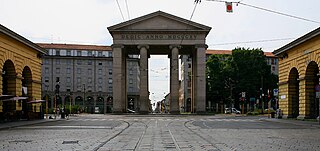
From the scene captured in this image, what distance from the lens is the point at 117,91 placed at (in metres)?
80.9

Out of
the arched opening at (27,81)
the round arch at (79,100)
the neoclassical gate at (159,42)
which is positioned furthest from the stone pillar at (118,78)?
the round arch at (79,100)

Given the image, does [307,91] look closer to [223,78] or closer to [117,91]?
[117,91]

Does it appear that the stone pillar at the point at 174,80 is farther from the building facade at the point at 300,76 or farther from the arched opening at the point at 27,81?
the arched opening at the point at 27,81

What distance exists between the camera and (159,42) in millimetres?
80438

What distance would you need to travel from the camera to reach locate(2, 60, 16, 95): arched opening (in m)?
42.8

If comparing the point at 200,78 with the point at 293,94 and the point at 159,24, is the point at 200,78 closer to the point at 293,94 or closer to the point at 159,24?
the point at 159,24

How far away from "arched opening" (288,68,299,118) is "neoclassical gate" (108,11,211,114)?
3178cm

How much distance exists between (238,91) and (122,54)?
92.3 feet

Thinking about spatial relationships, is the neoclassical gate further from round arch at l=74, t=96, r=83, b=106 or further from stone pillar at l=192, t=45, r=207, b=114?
round arch at l=74, t=96, r=83, b=106

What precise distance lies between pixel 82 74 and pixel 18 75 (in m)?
92.7

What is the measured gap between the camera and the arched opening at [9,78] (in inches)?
1686

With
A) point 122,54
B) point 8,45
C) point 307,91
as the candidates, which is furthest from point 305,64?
point 122,54

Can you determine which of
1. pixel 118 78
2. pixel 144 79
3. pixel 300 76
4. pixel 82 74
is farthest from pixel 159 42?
pixel 82 74

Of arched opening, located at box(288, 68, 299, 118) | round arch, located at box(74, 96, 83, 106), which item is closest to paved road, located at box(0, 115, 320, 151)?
arched opening, located at box(288, 68, 299, 118)
